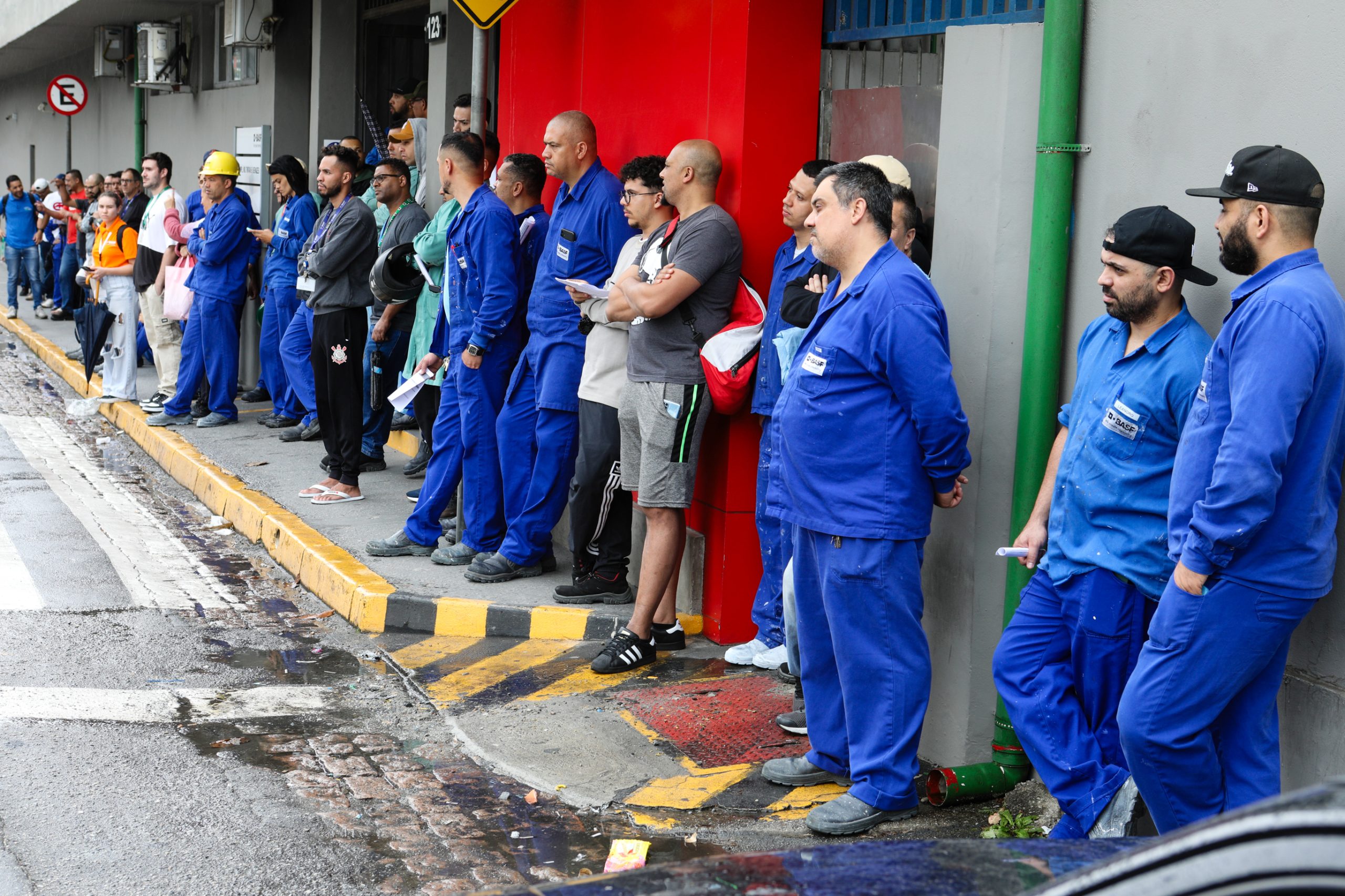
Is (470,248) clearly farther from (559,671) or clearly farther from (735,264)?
(559,671)

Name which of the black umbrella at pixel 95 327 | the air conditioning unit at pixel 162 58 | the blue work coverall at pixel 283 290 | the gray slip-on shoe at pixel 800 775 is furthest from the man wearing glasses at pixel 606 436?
the air conditioning unit at pixel 162 58

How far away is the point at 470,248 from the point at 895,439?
3.56 metres

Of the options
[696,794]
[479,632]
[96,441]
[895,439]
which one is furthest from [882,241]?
[96,441]

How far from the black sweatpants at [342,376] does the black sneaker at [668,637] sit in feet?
10.9

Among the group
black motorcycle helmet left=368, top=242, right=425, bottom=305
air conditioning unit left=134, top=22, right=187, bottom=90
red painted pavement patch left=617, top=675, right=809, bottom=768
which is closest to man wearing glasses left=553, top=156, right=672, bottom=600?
red painted pavement patch left=617, top=675, right=809, bottom=768

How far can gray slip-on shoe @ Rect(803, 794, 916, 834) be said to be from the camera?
4344 millimetres

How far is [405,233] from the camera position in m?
9.22

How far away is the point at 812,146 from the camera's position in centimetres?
615

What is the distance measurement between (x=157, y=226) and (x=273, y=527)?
4798 mm

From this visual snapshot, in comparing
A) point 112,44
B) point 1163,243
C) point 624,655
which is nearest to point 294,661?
point 624,655

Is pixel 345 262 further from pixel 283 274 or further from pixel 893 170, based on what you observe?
pixel 893 170

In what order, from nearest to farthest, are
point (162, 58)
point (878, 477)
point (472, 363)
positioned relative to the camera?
1. point (878, 477)
2. point (472, 363)
3. point (162, 58)

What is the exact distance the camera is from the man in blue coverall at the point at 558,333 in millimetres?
6719

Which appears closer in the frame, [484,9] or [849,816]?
[849,816]
